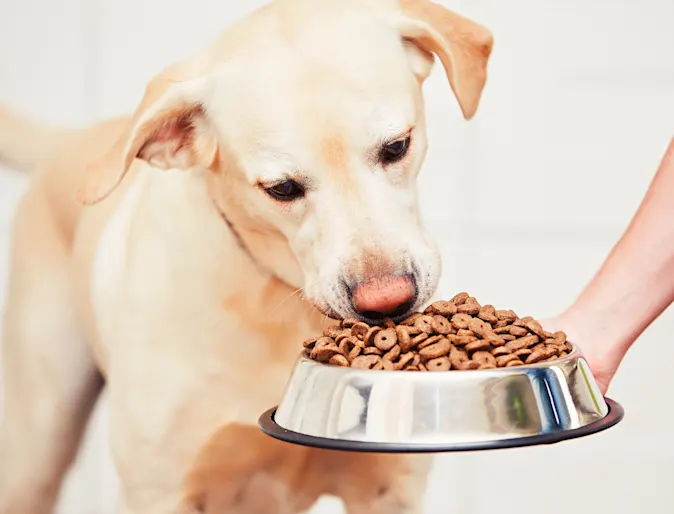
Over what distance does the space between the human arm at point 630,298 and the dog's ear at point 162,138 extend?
55 cm

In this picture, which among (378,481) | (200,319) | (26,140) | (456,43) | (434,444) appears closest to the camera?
(434,444)

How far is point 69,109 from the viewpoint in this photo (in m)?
1.71

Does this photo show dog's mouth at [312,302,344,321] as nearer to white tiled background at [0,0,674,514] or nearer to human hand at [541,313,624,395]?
human hand at [541,313,624,395]

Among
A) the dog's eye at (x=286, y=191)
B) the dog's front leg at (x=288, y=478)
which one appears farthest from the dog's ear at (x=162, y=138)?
the dog's front leg at (x=288, y=478)

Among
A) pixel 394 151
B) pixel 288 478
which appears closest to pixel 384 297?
pixel 394 151

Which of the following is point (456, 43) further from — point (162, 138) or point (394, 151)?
point (162, 138)

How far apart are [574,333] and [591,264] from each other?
628mm

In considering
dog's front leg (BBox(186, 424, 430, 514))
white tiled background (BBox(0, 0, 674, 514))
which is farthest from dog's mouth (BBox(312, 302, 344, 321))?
white tiled background (BBox(0, 0, 674, 514))

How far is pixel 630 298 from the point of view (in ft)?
3.94

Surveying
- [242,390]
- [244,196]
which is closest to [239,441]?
[242,390]

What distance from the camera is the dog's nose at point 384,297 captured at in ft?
3.43

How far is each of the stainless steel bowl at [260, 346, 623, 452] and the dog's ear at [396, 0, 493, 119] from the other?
0.52 meters

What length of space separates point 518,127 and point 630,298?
63 centimetres

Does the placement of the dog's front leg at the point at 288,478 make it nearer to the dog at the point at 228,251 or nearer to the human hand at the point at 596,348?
the dog at the point at 228,251
